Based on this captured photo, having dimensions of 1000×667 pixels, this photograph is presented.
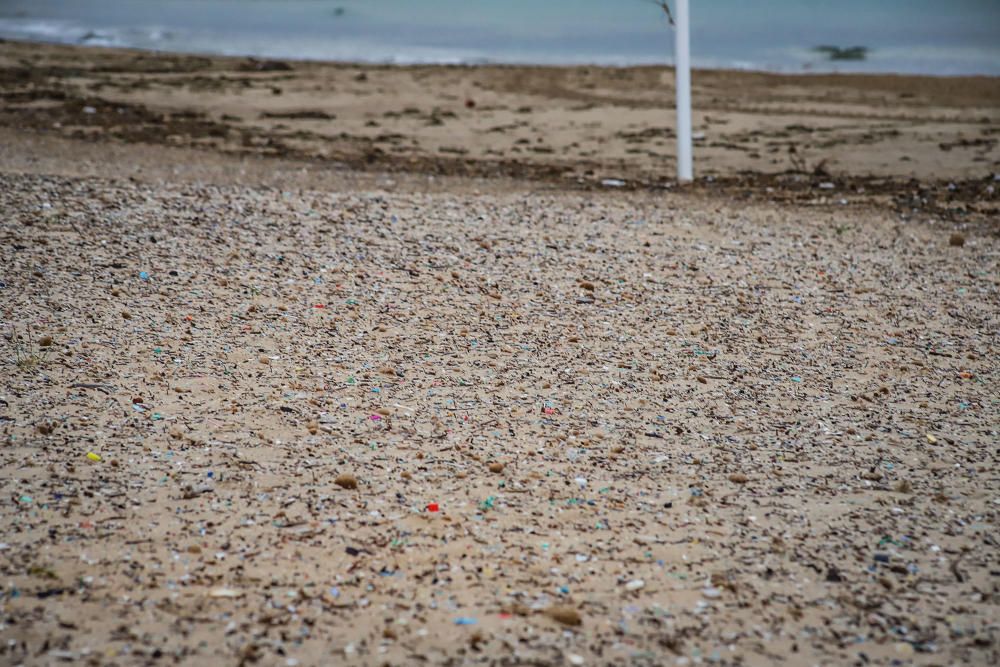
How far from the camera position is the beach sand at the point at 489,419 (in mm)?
3104

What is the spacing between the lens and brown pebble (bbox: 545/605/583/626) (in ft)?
10.1

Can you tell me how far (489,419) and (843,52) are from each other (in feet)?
63.2

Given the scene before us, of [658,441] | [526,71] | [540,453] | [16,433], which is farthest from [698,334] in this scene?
[526,71]

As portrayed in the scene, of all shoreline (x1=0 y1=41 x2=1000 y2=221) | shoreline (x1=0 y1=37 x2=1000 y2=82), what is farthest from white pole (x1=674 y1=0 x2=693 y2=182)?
shoreline (x1=0 y1=37 x2=1000 y2=82)

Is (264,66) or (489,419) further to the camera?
(264,66)

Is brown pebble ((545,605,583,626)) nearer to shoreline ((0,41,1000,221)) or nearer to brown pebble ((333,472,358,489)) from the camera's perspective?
brown pebble ((333,472,358,489))

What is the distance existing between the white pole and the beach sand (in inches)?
14.6

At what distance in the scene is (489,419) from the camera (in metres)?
4.43

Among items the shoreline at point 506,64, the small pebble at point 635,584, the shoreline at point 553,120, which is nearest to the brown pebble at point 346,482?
the small pebble at point 635,584

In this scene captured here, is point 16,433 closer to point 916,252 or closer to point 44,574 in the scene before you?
point 44,574

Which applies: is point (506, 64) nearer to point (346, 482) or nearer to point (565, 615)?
point (346, 482)

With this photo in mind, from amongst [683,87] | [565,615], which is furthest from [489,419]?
[683,87]

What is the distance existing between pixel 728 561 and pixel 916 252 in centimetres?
452

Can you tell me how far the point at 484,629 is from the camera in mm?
3047
